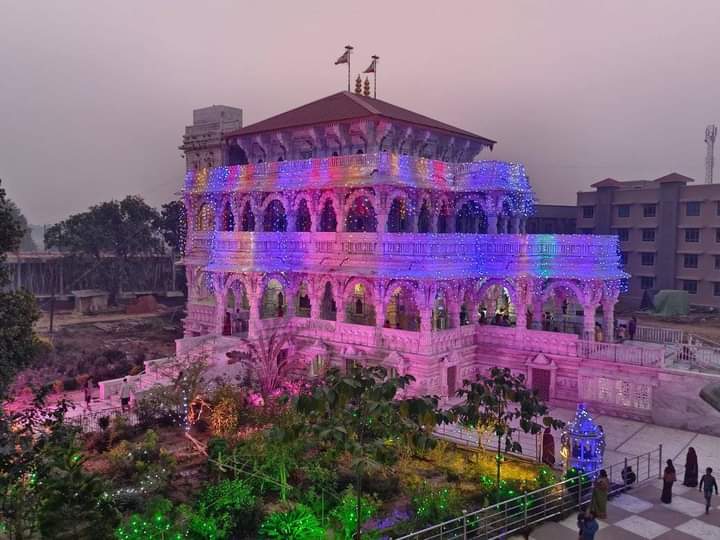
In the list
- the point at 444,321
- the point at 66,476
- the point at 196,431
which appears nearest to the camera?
the point at 66,476

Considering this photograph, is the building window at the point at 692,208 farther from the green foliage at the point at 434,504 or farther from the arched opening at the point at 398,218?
the green foliage at the point at 434,504

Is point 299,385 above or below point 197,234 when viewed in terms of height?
below

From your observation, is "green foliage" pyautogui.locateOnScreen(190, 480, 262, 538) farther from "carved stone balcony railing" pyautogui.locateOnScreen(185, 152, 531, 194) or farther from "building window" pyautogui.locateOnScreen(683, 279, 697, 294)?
"building window" pyautogui.locateOnScreen(683, 279, 697, 294)

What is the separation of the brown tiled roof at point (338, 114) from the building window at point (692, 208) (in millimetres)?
24957

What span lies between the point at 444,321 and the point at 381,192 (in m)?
7.44

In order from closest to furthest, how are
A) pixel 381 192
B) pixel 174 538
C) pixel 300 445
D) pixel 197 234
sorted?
pixel 174 538, pixel 300 445, pixel 381 192, pixel 197 234

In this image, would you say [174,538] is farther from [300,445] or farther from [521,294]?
[521,294]

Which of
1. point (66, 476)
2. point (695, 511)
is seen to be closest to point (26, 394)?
point (66, 476)

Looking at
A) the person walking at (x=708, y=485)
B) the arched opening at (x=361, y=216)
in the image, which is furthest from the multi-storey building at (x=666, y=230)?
the person walking at (x=708, y=485)

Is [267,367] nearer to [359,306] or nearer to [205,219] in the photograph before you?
[359,306]

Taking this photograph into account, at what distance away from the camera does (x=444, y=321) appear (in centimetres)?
2894

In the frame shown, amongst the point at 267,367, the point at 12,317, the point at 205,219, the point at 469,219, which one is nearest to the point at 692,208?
the point at 469,219

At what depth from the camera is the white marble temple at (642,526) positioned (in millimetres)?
13016

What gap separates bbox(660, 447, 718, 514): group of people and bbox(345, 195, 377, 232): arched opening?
1766 cm
